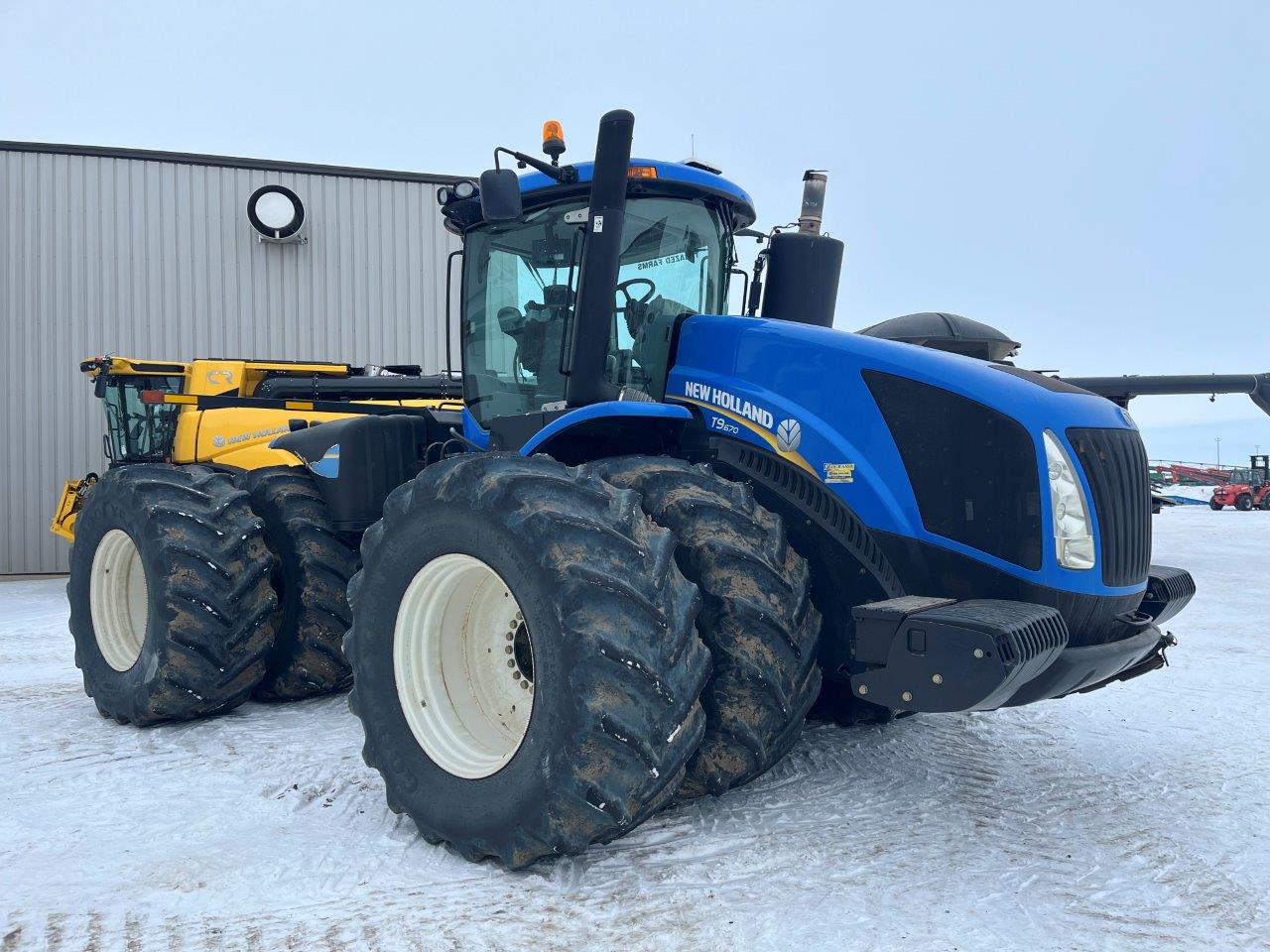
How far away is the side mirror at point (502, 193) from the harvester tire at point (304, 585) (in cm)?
238

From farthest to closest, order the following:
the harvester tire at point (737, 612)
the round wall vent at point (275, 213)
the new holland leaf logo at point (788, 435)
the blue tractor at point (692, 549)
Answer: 1. the round wall vent at point (275, 213)
2. the new holland leaf logo at point (788, 435)
3. the harvester tire at point (737, 612)
4. the blue tractor at point (692, 549)

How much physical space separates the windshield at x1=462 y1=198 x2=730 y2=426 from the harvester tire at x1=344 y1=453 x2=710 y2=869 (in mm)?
835

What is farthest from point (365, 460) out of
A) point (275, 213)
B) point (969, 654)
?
point (275, 213)

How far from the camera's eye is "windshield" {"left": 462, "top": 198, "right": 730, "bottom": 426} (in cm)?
397

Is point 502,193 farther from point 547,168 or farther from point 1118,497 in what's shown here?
point 1118,497

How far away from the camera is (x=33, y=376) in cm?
1471

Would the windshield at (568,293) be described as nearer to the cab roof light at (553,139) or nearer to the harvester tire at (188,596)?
the cab roof light at (553,139)

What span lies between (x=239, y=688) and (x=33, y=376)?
12189 mm

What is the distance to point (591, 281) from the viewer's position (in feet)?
12.0

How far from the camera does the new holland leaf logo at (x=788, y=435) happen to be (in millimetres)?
3506

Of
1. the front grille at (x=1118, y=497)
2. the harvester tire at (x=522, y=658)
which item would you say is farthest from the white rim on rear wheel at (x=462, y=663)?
the front grille at (x=1118, y=497)

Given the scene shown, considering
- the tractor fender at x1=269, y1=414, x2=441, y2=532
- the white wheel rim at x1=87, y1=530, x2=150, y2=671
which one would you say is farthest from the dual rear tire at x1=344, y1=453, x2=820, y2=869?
the white wheel rim at x1=87, y1=530, x2=150, y2=671

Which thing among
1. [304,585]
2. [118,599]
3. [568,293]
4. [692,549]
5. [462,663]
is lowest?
[118,599]

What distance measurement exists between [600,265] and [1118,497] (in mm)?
1981
